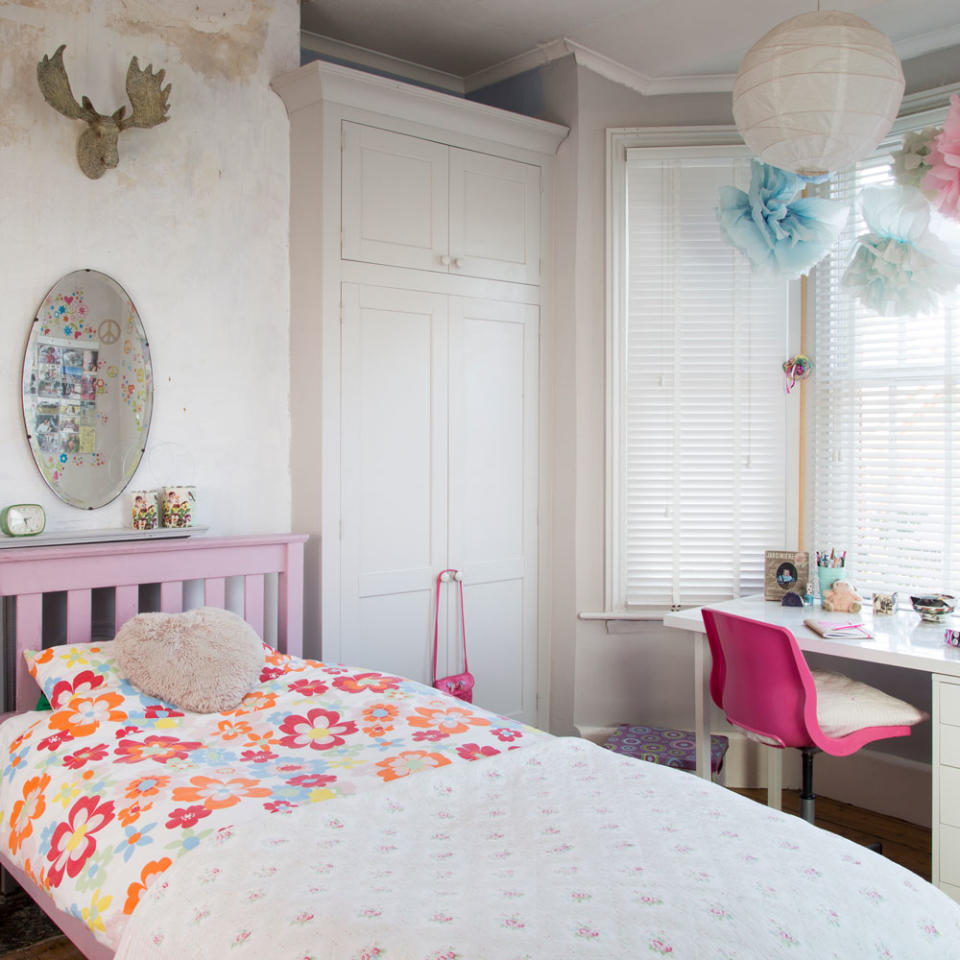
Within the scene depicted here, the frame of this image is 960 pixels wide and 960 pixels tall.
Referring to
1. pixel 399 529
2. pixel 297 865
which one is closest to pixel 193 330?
pixel 399 529

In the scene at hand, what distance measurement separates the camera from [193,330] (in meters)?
2.81

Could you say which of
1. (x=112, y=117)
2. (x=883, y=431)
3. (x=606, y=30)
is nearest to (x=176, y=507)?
(x=112, y=117)

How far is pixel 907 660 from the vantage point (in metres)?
2.29

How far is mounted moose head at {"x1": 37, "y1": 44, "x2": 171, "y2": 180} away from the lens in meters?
2.46

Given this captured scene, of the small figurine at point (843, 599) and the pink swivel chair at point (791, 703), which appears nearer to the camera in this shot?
the pink swivel chair at point (791, 703)

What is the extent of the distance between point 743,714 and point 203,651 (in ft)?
4.88

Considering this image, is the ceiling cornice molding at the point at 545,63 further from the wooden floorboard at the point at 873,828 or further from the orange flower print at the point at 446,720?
the wooden floorboard at the point at 873,828

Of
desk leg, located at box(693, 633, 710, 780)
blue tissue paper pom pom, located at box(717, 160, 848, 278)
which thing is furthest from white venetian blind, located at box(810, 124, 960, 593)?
desk leg, located at box(693, 633, 710, 780)

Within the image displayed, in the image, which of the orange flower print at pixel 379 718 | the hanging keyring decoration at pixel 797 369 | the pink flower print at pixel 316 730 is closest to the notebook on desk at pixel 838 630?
the hanging keyring decoration at pixel 797 369

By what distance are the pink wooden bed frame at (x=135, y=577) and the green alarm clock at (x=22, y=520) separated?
5cm

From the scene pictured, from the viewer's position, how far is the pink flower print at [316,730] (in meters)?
1.97

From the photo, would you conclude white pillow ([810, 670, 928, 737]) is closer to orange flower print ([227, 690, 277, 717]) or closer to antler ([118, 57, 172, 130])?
orange flower print ([227, 690, 277, 717])

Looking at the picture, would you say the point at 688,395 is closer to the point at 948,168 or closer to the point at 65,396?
the point at 948,168

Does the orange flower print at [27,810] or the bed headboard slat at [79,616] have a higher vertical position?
the bed headboard slat at [79,616]
